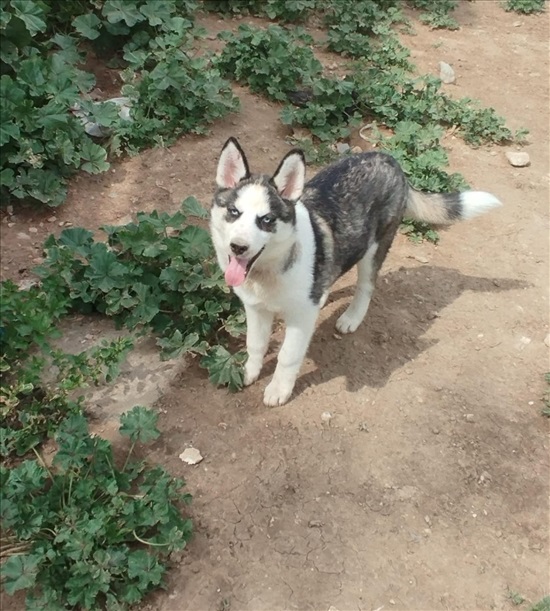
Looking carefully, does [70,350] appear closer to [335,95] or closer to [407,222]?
[407,222]

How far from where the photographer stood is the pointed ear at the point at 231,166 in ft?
11.7

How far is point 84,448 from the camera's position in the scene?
339 centimetres

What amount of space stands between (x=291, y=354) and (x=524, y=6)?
8.94 metres

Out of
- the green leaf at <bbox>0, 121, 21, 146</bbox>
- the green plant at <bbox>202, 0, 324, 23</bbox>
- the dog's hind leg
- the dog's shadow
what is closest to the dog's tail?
the dog's hind leg

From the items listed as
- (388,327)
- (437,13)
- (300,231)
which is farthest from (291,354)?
(437,13)

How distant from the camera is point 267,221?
11.2ft

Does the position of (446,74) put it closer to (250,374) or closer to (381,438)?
(250,374)

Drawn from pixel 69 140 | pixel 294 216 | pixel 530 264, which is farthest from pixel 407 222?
pixel 69 140

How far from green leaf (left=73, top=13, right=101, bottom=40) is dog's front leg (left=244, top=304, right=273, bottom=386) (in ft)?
12.4

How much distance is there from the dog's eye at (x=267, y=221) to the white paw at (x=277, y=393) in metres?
1.21

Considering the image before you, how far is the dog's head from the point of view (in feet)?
11.0

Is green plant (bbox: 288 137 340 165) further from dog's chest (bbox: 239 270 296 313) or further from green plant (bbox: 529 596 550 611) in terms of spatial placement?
green plant (bbox: 529 596 550 611)

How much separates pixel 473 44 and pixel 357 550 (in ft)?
26.4

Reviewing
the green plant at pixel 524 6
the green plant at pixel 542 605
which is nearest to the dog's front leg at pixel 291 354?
the green plant at pixel 542 605
